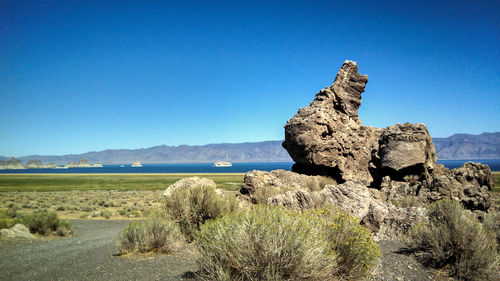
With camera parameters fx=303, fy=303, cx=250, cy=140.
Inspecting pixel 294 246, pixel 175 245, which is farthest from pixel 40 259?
pixel 294 246

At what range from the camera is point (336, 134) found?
63.2 feet

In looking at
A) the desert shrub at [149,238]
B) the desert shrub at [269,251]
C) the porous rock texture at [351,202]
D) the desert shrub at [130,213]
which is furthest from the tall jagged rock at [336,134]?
the desert shrub at [269,251]

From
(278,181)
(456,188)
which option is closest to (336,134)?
→ (278,181)

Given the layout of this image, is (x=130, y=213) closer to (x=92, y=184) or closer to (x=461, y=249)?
(x=461, y=249)

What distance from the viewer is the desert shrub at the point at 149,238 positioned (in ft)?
27.5

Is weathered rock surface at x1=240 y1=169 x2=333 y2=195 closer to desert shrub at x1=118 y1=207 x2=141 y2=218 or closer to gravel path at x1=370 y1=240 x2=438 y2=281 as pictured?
gravel path at x1=370 y1=240 x2=438 y2=281

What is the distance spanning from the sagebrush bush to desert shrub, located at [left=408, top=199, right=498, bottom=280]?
3.04 m

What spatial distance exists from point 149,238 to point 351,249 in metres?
5.55

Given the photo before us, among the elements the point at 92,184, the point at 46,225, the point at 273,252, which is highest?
the point at 273,252

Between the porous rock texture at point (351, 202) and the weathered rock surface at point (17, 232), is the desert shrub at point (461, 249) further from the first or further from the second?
the weathered rock surface at point (17, 232)

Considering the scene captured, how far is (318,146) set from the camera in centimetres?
1831

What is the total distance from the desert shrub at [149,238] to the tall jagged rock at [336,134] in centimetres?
1140

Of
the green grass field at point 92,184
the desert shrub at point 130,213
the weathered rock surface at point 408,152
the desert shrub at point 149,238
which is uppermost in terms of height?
the weathered rock surface at point 408,152

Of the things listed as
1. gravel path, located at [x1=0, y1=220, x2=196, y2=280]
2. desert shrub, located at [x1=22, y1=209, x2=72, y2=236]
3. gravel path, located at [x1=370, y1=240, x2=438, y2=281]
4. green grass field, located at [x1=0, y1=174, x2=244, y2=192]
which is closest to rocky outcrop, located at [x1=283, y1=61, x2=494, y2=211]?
gravel path, located at [x1=370, y1=240, x2=438, y2=281]
